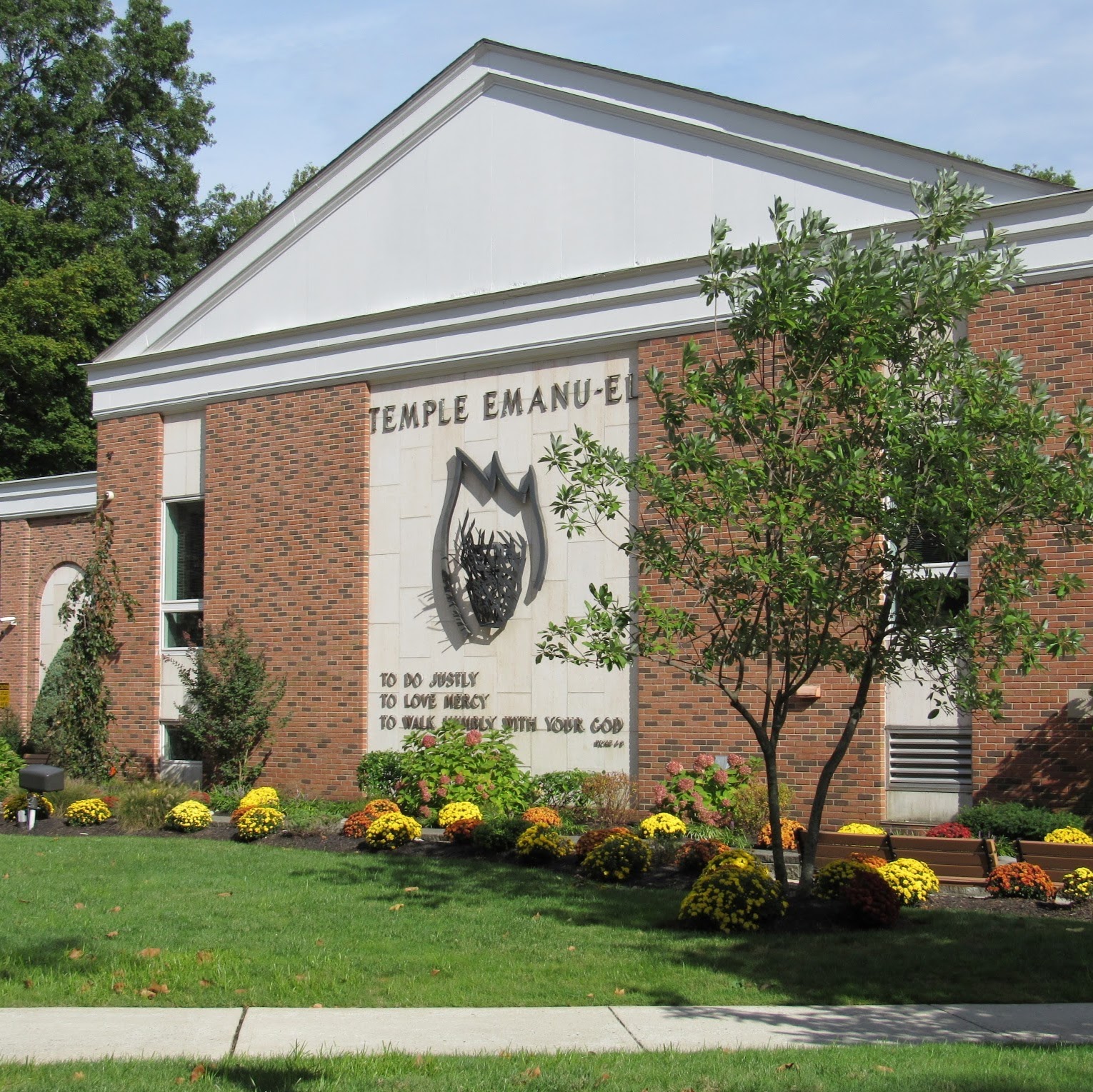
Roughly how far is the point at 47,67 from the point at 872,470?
40154 millimetres

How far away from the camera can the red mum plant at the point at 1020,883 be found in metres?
11.4

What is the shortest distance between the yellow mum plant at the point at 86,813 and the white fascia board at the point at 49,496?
1001cm

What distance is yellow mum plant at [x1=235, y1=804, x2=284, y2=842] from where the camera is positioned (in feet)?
51.1

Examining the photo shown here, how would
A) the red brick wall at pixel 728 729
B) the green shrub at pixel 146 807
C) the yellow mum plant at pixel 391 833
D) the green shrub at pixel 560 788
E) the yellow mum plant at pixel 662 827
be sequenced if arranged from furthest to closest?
the green shrub at pixel 146 807 < the green shrub at pixel 560 788 < the red brick wall at pixel 728 729 < the yellow mum plant at pixel 391 833 < the yellow mum plant at pixel 662 827

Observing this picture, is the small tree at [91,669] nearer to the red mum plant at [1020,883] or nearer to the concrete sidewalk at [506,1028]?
the concrete sidewalk at [506,1028]

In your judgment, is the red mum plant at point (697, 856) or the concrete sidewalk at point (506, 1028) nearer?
the concrete sidewalk at point (506, 1028)

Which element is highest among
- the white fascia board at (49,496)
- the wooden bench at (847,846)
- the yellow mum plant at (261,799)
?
the white fascia board at (49,496)

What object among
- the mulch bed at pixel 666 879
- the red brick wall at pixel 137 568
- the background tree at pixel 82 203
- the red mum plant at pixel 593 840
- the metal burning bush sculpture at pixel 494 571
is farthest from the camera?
the background tree at pixel 82 203

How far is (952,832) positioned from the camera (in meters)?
13.2

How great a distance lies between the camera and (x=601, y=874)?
12.6 m

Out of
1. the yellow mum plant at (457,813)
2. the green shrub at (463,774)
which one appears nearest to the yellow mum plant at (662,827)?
the yellow mum plant at (457,813)

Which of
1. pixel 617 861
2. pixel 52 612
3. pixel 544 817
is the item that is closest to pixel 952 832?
pixel 617 861

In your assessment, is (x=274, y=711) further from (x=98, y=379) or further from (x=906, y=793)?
(x=906, y=793)

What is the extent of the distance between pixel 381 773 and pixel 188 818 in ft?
9.43
